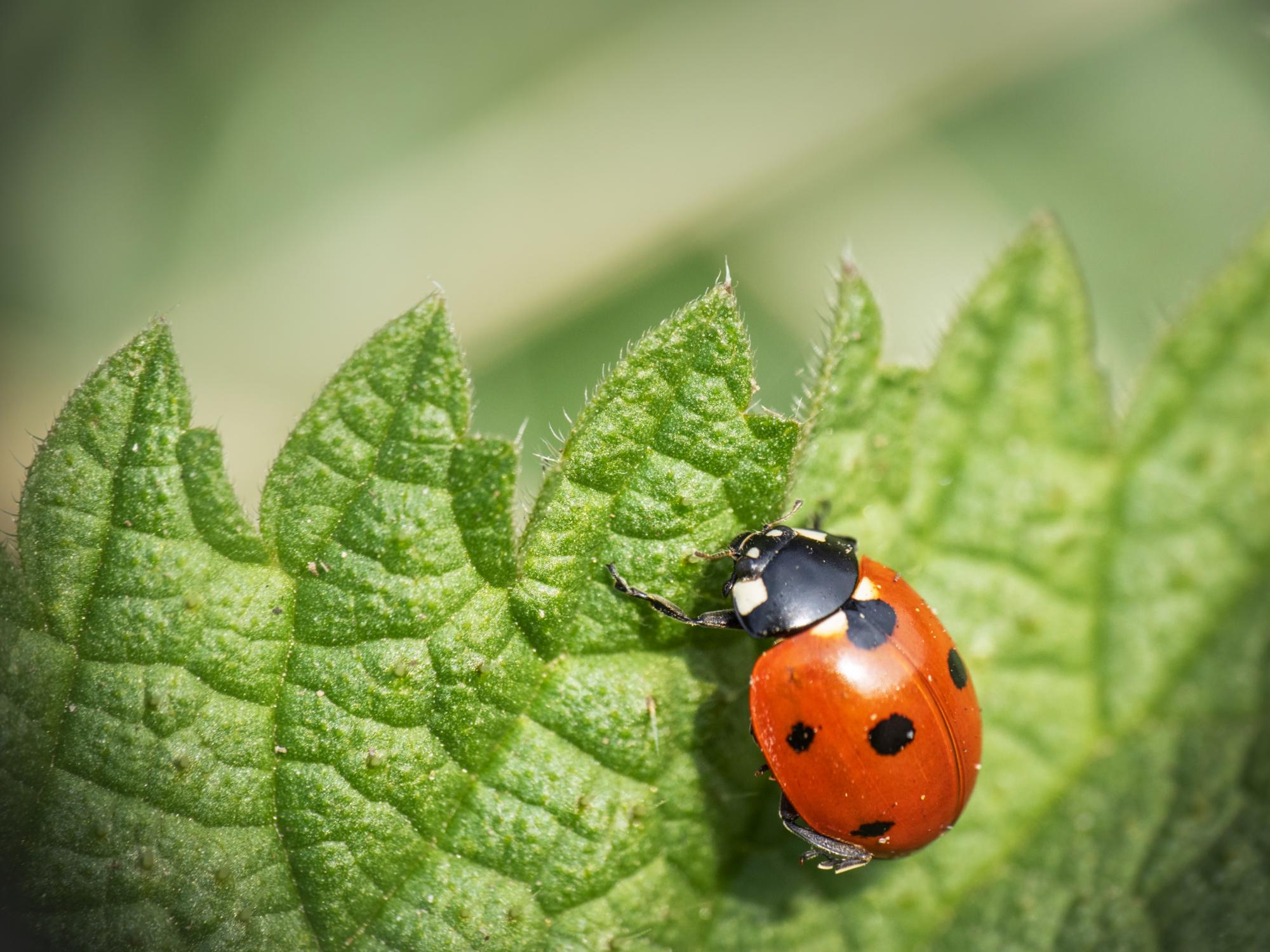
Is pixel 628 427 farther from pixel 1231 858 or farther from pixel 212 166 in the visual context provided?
pixel 212 166

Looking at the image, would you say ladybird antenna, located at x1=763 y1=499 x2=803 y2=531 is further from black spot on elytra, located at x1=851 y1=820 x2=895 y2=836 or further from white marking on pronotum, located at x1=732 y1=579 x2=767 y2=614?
black spot on elytra, located at x1=851 y1=820 x2=895 y2=836

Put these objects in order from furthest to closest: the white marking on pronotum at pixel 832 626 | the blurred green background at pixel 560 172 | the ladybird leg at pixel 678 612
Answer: the blurred green background at pixel 560 172 → the white marking on pronotum at pixel 832 626 → the ladybird leg at pixel 678 612

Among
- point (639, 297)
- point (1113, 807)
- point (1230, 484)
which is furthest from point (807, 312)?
point (1113, 807)

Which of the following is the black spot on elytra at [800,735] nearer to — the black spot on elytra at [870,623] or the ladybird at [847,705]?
the ladybird at [847,705]

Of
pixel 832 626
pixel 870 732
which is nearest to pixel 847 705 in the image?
pixel 870 732

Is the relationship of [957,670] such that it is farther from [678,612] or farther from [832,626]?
[678,612]

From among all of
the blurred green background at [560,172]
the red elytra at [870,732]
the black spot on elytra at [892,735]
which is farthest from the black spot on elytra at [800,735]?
the blurred green background at [560,172]

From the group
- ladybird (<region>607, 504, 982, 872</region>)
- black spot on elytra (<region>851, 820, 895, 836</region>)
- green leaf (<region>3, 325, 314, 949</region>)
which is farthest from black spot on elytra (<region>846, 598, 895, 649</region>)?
green leaf (<region>3, 325, 314, 949</region>)

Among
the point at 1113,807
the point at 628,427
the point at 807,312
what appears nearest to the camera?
the point at 628,427
